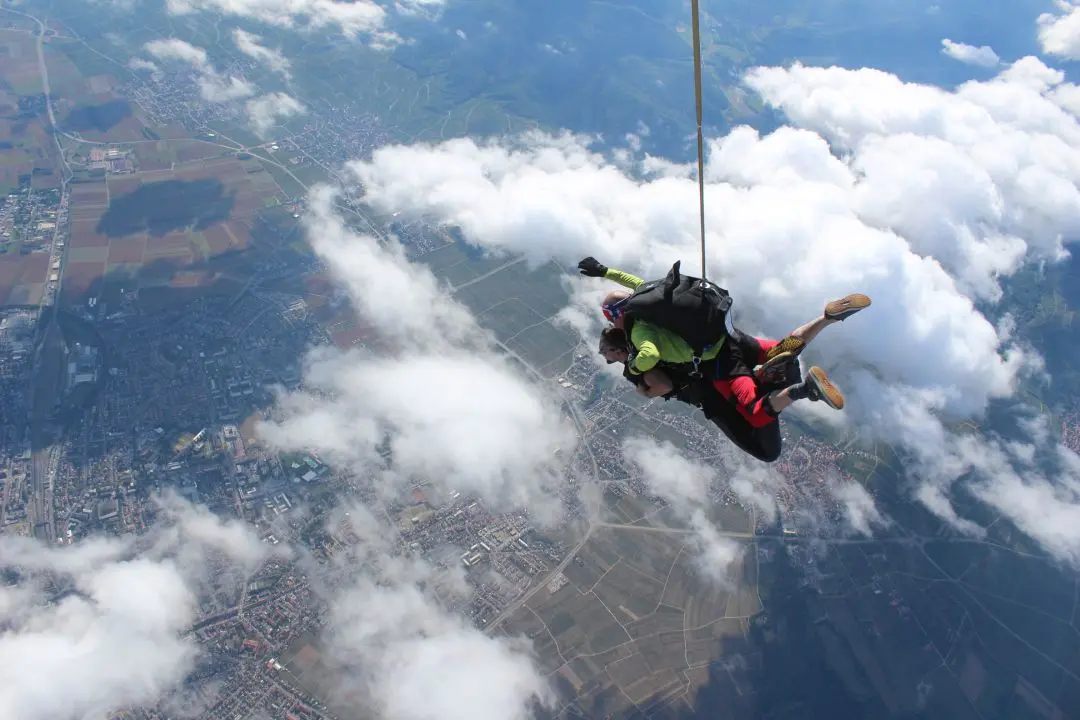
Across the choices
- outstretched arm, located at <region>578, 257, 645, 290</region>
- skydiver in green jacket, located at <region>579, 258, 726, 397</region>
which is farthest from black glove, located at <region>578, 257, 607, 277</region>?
skydiver in green jacket, located at <region>579, 258, 726, 397</region>

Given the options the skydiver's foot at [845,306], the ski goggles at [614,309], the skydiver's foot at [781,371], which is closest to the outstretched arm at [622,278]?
the ski goggles at [614,309]

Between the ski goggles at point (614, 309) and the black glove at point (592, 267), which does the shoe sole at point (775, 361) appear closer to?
the ski goggles at point (614, 309)

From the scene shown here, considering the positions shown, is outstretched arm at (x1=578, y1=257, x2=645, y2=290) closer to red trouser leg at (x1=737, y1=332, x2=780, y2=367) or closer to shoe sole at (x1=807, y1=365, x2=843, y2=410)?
red trouser leg at (x1=737, y1=332, x2=780, y2=367)

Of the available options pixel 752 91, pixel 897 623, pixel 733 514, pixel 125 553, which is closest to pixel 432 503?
pixel 125 553

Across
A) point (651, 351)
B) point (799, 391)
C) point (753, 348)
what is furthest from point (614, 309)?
point (799, 391)

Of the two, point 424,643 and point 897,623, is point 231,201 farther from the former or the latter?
point 897,623

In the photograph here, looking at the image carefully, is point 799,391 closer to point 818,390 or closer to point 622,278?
point 818,390
